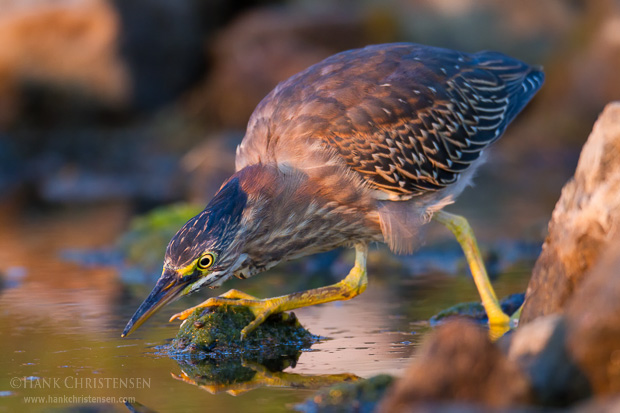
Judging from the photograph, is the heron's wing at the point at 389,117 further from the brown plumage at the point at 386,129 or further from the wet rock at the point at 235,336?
the wet rock at the point at 235,336

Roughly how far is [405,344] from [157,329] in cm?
195

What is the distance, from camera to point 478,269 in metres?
7.41

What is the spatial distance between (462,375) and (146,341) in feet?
10.6

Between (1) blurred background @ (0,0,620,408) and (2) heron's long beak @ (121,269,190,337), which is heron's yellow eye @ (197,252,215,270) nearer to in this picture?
(2) heron's long beak @ (121,269,190,337)

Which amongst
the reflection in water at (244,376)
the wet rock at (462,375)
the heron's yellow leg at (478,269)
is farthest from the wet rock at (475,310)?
the wet rock at (462,375)

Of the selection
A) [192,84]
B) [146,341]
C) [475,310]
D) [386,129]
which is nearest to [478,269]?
[475,310]

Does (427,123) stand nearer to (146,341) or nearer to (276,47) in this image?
(146,341)

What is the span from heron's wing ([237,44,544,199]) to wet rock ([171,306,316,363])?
4.07 ft

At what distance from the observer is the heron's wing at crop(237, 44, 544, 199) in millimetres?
7012

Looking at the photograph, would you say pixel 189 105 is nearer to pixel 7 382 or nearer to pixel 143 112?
pixel 143 112

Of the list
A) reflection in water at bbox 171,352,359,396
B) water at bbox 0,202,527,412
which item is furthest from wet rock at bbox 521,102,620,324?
reflection in water at bbox 171,352,359,396

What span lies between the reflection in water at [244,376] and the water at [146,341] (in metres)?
0.02

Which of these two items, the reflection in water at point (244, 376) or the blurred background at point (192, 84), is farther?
the blurred background at point (192, 84)

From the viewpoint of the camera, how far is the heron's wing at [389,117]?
7012 millimetres
